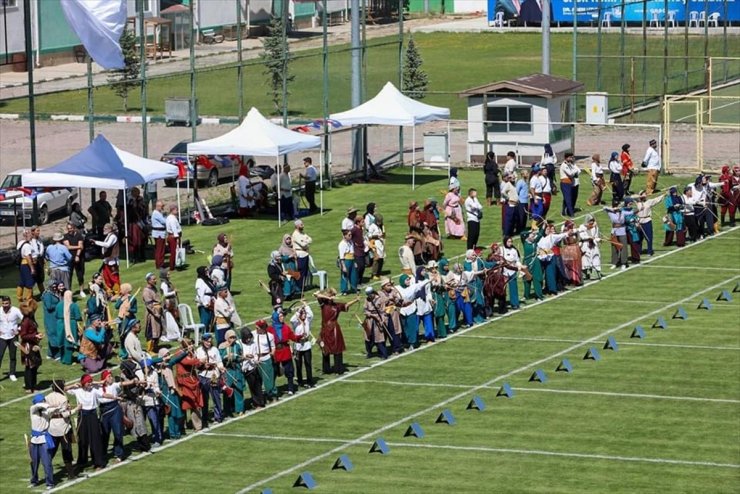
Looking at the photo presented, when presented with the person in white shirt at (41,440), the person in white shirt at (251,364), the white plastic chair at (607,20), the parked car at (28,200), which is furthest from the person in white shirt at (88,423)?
the white plastic chair at (607,20)

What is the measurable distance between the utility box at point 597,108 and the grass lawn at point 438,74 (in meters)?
3.03

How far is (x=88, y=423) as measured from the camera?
26141 millimetres

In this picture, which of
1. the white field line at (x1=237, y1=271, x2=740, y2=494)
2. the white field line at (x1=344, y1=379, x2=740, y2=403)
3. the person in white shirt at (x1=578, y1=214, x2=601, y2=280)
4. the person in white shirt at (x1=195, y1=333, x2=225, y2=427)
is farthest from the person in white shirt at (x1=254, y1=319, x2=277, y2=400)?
the person in white shirt at (x1=578, y1=214, x2=601, y2=280)

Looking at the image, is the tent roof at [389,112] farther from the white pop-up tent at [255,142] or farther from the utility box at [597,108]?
the utility box at [597,108]

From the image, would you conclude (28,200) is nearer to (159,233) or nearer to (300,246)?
(159,233)

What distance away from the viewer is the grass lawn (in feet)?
182

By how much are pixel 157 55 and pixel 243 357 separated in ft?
86.7

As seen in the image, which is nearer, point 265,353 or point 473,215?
point 265,353

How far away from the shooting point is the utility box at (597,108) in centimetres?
5903

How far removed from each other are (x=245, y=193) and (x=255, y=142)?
6.61 ft

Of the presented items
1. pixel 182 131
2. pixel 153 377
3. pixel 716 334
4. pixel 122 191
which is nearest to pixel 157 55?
pixel 182 131

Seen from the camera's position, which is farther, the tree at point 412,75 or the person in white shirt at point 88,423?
the tree at point 412,75

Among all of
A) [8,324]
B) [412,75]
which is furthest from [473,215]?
[412,75]

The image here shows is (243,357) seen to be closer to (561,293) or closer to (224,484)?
(224,484)
